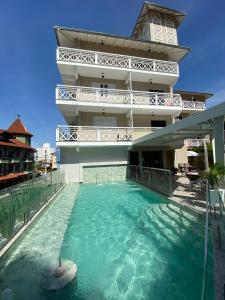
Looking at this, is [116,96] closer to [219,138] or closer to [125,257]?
[219,138]

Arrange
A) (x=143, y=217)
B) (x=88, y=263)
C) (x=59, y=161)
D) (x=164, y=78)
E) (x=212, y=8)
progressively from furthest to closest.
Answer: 1. (x=164, y=78)
2. (x=59, y=161)
3. (x=212, y=8)
4. (x=143, y=217)
5. (x=88, y=263)

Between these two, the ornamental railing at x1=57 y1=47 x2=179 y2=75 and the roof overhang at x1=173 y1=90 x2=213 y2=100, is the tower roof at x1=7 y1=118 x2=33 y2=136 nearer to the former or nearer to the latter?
the ornamental railing at x1=57 y1=47 x2=179 y2=75

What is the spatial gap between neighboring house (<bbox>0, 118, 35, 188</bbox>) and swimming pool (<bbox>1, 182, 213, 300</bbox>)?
18.9m

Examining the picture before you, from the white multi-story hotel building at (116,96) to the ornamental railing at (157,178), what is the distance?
11.7ft

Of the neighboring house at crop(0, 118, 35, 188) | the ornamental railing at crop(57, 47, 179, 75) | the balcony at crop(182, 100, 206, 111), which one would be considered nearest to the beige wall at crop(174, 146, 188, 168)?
the balcony at crop(182, 100, 206, 111)

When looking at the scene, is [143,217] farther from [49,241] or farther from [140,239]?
[49,241]

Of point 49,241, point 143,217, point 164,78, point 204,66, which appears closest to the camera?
point 49,241

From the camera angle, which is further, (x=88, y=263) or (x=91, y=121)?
(x=91, y=121)

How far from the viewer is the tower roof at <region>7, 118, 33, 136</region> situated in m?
37.8

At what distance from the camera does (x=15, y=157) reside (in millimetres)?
28297

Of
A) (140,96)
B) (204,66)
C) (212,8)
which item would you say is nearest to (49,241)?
(140,96)

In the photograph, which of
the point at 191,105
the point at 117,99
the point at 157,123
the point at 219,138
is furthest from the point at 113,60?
the point at 219,138

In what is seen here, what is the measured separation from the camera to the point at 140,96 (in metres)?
19.3

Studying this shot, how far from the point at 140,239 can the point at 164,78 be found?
18544 millimetres
